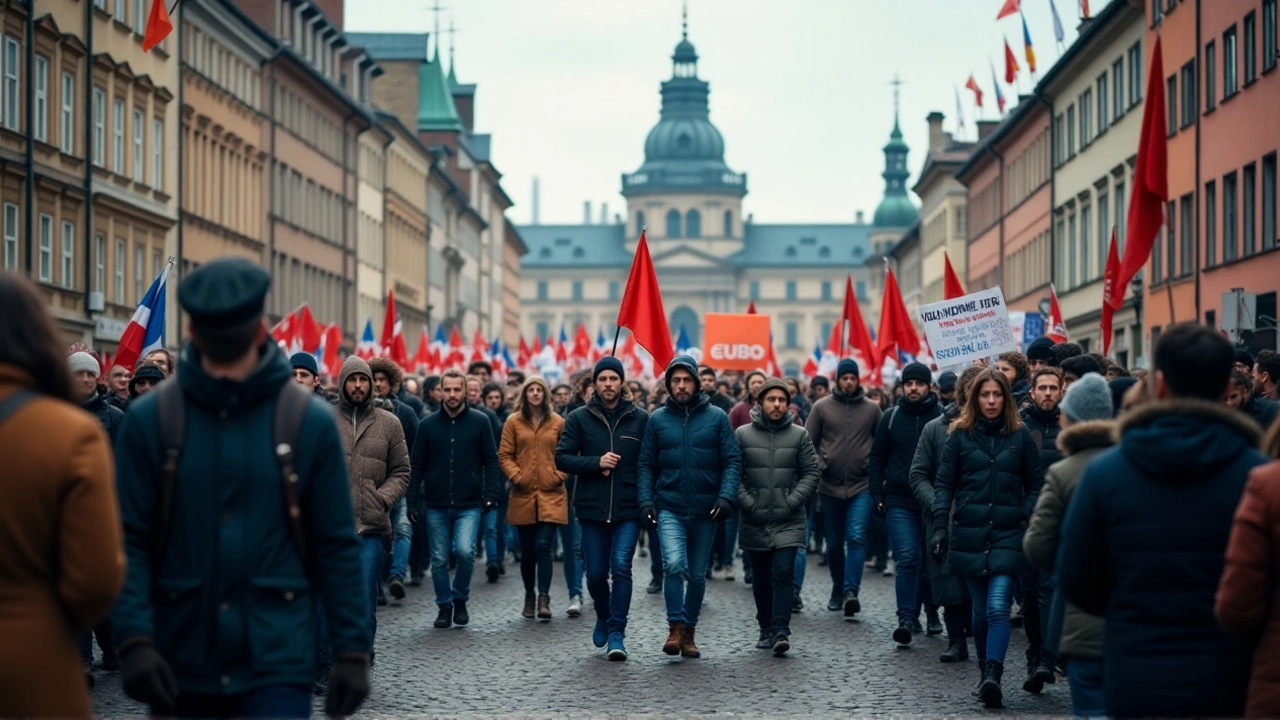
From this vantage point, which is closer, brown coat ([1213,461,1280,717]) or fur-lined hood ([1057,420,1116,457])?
brown coat ([1213,461,1280,717])

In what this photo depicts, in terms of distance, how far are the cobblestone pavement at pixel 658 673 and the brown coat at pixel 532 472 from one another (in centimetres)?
84

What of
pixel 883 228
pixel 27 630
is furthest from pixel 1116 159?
pixel 883 228

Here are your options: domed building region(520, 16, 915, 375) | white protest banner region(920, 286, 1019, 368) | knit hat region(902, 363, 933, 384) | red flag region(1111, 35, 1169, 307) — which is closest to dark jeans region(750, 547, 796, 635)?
knit hat region(902, 363, 933, 384)

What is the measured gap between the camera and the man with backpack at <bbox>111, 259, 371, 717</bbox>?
5898mm

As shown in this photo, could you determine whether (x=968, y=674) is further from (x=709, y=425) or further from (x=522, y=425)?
(x=522, y=425)

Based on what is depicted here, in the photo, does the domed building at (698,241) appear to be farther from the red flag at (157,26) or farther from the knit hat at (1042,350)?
the knit hat at (1042,350)

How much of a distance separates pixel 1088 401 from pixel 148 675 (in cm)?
400

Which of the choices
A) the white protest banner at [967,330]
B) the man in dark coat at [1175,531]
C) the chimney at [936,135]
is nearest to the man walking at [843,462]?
the white protest banner at [967,330]

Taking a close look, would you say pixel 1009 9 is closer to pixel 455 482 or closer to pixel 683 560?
pixel 455 482

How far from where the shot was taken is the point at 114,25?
40156mm

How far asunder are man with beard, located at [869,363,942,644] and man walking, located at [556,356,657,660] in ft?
6.21

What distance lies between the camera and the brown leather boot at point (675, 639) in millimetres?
14047

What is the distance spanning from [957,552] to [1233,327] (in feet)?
35.5

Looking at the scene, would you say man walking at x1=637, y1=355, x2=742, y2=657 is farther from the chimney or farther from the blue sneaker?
the chimney
